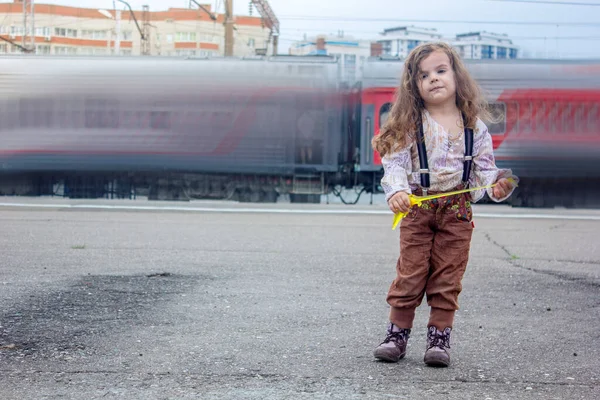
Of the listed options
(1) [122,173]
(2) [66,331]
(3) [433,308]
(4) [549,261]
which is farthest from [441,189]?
(1) [122,173]

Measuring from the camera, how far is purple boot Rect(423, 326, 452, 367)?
4.12m

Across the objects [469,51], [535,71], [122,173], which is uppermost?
[469,51]

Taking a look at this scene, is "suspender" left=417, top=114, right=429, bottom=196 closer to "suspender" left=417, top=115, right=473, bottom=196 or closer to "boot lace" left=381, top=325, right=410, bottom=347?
"suspender" left=417, top=115, right=473, bottom=196

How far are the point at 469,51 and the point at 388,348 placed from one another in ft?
352

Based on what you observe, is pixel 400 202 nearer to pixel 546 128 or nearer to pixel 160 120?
pixel 546 128

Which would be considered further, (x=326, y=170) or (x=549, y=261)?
(x=326, y=170)

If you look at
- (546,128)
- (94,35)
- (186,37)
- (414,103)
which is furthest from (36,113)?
(94,35)

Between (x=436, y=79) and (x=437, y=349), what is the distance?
4.31 ft

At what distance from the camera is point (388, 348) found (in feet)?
13.8

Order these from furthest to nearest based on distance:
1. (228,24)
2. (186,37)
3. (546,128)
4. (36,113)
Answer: (186,37)
(228,24)
(36,113)
(546,128)

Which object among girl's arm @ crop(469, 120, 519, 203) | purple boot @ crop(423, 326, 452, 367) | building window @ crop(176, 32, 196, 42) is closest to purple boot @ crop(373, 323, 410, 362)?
purple boot @ crop(423, 326, 452, 367)

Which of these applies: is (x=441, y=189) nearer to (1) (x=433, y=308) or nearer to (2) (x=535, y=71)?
(1) (x=433, y=308)

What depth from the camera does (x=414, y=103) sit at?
14.5ft

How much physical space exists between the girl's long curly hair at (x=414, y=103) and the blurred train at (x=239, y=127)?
16.6 metres
